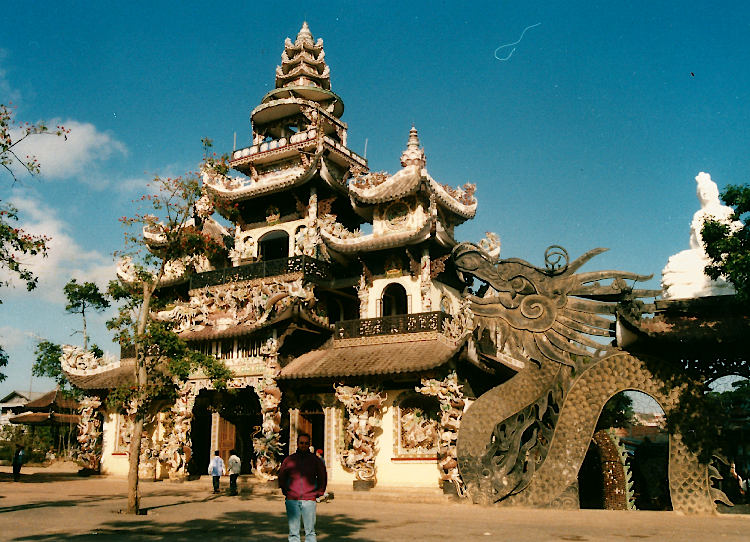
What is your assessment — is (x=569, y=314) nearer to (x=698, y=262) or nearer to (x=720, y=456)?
(x=720, y=456)

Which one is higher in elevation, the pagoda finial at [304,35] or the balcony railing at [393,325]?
the pagoda finial at [304,35]

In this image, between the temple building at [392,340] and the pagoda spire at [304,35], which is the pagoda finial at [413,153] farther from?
the pagoda spire at [304,35]

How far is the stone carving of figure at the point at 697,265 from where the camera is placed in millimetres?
19797

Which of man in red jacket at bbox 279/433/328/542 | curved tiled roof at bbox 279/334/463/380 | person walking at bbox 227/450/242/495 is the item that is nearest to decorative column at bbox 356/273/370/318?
curved tiled roof at bbox 279/334/463/380

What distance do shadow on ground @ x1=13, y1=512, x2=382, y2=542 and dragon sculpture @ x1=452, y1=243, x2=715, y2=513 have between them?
3.06 meters

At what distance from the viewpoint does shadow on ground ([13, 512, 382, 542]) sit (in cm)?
955

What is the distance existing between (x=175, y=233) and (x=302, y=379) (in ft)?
22.3

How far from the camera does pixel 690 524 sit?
35.8 feet

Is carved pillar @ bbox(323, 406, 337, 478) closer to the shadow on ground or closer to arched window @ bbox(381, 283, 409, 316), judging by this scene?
arched window @ bbox(381, 283, 409, 316)

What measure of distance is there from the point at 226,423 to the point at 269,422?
3.80 meters

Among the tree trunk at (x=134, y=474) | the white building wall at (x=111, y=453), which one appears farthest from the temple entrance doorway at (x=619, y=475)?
the white building wall at (x=111, y=453)

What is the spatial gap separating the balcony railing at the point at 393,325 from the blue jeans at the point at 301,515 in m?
12.9

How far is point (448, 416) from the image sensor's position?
1747 cm

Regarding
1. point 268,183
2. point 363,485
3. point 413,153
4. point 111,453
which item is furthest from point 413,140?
point 111,453
